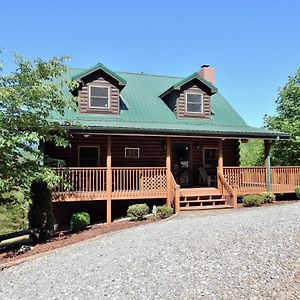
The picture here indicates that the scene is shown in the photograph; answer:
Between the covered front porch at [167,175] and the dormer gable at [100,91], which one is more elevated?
the dormer gable at [100,91]

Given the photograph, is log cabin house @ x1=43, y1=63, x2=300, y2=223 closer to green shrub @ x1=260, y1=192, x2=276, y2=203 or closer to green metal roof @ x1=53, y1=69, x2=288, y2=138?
green metal roof @ x1=53, y1=69, x2=288, y2=138

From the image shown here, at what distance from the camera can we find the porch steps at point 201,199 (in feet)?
47.6

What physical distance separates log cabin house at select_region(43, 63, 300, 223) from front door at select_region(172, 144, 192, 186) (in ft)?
0.14

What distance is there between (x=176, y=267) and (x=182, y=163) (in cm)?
1150

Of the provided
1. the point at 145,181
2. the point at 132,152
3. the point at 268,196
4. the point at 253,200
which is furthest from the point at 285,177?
the point at 132,152

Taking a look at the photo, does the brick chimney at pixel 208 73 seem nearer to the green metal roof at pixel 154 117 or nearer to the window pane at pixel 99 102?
the green metal roof at pixel 154 117

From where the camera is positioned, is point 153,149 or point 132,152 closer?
point 132,152

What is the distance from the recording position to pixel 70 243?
10.3 metres

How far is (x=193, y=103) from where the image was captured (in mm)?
18141

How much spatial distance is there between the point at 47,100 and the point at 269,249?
727cm

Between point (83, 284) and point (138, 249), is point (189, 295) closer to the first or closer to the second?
point (83, 284)

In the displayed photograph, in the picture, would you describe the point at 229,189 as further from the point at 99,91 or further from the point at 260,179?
the point at 99,91

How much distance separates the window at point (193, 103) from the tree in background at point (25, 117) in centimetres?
848

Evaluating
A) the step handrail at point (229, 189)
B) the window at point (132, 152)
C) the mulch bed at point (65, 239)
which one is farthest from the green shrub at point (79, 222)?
the step handrail at point (229, 189)
